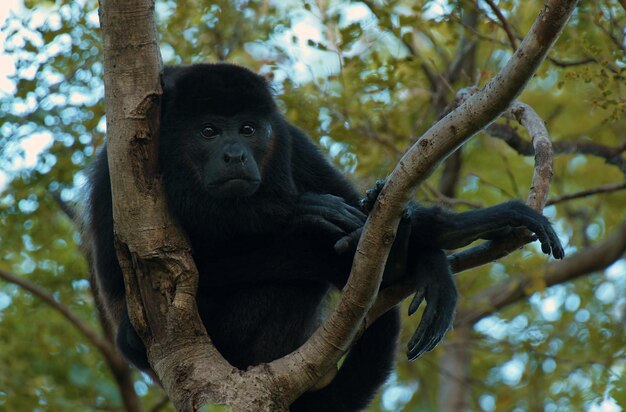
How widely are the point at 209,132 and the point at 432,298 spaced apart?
64.4 inches

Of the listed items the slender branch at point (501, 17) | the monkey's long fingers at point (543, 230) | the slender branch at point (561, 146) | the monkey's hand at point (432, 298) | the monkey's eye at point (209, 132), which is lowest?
the slender branch at point (561, 146)

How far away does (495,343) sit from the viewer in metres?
7.78

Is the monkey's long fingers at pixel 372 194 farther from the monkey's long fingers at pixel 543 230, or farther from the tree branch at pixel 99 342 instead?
the tree branch at pixel 99 342

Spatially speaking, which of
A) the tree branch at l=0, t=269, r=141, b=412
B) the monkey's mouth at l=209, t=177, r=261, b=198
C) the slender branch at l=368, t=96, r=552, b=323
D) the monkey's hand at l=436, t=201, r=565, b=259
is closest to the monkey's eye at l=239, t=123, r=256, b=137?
the monkey's mouth at l=209, t=177, r=261, b=198

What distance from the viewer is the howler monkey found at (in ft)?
15.3

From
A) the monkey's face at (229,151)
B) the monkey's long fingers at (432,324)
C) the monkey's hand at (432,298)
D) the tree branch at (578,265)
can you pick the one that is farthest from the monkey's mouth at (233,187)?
the tree branch at (578,265)

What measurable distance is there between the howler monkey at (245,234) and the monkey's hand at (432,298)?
1.47ft

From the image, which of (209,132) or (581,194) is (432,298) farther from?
(581,194)

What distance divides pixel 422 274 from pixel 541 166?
2.65 feet

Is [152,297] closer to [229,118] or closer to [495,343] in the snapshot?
[229,118]

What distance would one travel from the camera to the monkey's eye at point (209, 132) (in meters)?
4.86

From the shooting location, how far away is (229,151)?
4652mm

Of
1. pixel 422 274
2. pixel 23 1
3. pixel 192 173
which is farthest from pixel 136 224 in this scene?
pixel 23 1

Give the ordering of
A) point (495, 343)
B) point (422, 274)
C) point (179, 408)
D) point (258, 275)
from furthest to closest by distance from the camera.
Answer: point (495, 343) < point (258, 275) < point (422, 274) < point (179, 408)
